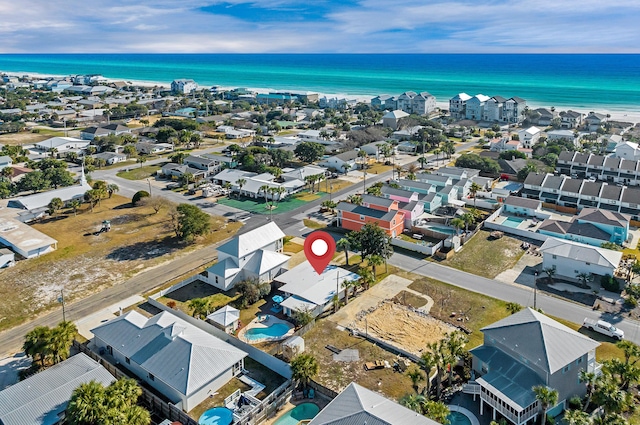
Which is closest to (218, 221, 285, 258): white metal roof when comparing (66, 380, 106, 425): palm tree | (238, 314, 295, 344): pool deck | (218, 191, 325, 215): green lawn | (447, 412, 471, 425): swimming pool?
(238, 314, 295, 344): pool deck

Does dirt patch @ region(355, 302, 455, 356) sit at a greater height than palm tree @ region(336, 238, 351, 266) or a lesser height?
lesser

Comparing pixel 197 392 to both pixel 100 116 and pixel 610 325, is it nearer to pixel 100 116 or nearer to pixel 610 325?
pixel 610 325

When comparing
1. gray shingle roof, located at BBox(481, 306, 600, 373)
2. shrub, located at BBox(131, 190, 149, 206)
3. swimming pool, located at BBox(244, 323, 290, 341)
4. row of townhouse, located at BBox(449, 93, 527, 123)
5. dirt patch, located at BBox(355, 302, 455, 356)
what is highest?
row of townhouse, located at BBox(449, 93, 527, 123)

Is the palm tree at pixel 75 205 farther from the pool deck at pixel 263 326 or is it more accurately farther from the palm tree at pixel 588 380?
the palm tree at pixel 588 380

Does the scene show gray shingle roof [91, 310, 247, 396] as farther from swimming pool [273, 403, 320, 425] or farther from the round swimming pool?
swimming pool [273, 403, 320, 425]

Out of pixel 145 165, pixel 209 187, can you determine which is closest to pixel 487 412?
pixel 209 187

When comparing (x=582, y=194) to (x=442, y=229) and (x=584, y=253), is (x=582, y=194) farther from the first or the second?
(x=584, y=253)
